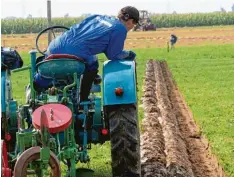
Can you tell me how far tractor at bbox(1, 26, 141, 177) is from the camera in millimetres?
5016

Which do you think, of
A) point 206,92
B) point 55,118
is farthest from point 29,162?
point 206,92

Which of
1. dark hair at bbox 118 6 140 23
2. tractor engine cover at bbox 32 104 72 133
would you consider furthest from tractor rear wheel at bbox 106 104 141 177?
dark hair at bbox 118 6 140 23

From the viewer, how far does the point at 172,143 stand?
27.5 ft

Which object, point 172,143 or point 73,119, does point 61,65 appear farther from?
point 172,143

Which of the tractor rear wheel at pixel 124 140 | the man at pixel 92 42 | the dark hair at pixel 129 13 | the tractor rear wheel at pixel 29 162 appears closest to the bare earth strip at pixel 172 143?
the tractor rear wheel at pixel 124 140

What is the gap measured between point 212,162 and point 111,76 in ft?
8.13

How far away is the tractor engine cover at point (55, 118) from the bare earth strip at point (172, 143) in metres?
1.76

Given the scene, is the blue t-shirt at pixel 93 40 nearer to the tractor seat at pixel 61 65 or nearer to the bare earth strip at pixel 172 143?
the tractor seat at pixel 61 65

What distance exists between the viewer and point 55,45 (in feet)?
20.1

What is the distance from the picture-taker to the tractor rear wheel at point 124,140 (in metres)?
5.73

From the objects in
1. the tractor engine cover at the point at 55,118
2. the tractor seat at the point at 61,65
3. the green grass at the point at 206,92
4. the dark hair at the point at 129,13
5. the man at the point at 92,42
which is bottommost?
the green grass at the point at 206,92

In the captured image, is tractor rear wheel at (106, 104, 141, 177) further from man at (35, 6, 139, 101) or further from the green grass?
the green grass

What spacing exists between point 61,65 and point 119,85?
1.93 feet

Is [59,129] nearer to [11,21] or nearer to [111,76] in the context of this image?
[111,76]
